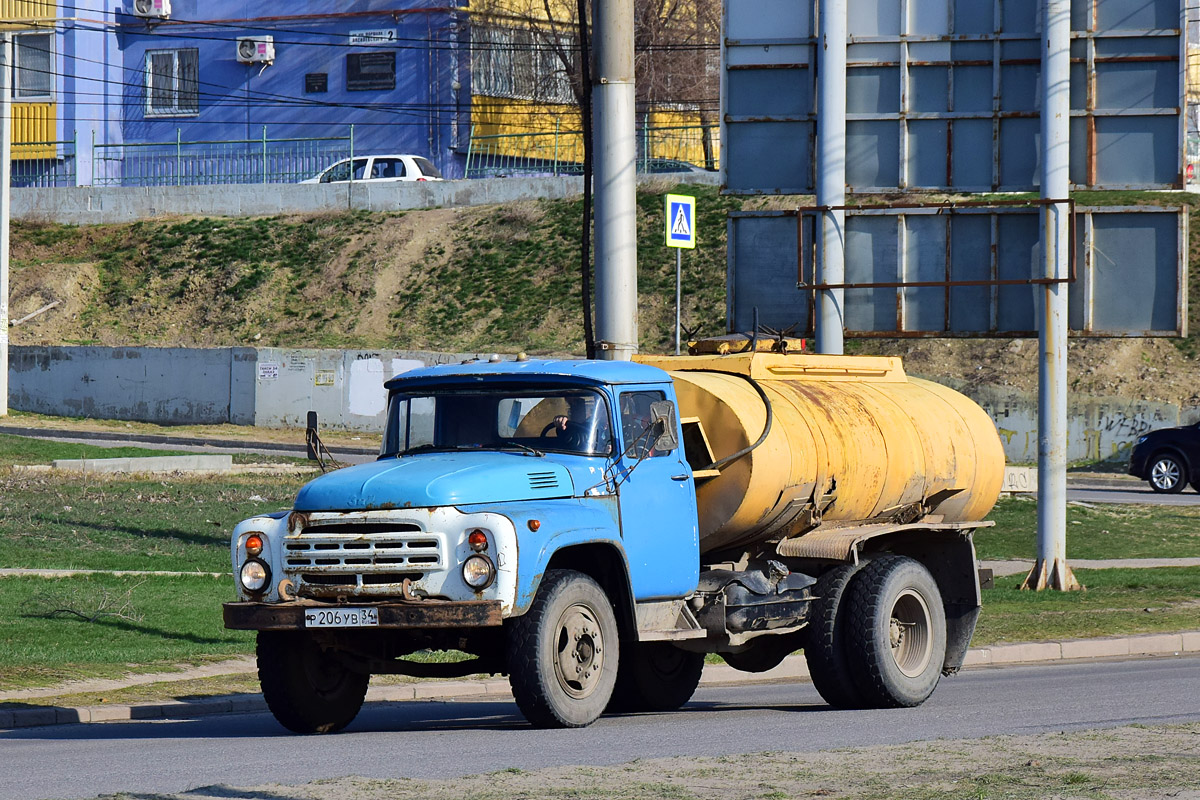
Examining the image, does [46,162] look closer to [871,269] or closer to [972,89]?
[871,269]

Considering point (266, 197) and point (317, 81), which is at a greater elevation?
point (317, 81)

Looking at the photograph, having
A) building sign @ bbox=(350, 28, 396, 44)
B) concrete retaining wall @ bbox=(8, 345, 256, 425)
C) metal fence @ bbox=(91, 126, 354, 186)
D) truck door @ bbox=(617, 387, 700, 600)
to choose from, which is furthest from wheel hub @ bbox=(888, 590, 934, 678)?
metal fence @ bbox=(91, 126, 354, 186)

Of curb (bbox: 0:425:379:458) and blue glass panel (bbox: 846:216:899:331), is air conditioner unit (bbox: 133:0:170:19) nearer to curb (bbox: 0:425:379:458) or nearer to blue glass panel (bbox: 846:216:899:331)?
curb (bbox: 0:425:379:458)

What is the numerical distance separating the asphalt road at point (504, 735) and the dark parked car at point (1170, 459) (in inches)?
872

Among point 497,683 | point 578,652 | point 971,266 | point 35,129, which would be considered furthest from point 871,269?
point 35,129

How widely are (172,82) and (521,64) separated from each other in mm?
10889

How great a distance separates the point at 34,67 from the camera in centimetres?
5491

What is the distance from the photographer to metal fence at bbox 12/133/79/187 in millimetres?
55125

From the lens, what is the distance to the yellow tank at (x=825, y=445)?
1126cm

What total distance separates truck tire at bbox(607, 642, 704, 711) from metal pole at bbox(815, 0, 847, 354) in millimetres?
8187

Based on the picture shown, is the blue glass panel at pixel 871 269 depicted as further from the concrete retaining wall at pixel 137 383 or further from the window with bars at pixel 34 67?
the window with bars at pixel 34 67

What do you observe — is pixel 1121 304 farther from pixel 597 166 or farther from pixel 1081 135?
pixel 597 166

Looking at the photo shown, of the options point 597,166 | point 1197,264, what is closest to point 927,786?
point 597,166

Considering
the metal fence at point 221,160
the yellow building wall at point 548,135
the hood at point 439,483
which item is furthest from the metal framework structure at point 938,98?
the metal fence at point 221,160
